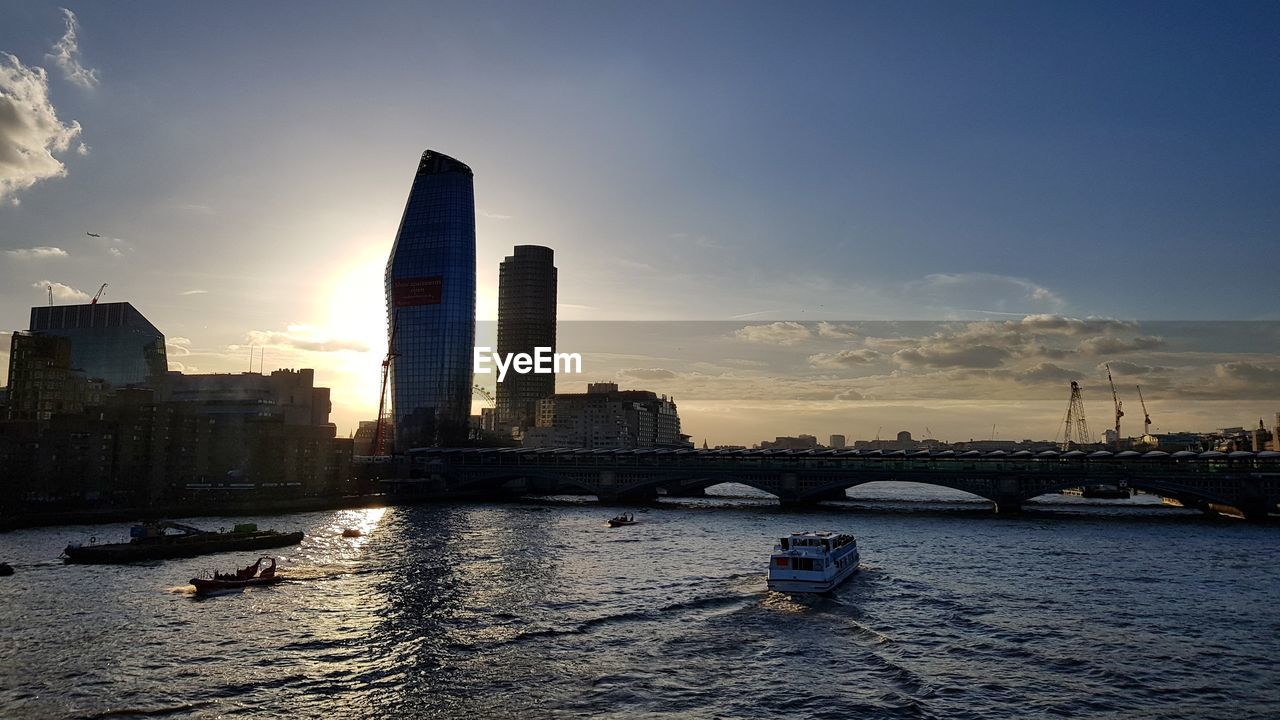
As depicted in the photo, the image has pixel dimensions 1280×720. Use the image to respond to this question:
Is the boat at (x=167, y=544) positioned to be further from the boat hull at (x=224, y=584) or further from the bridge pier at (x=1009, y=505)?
the bridge pier at (x=1009, y=505)

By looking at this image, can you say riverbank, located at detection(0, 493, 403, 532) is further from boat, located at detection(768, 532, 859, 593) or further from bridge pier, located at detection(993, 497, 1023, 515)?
bridge pier, located at detection(993, 497, 1023, 515)

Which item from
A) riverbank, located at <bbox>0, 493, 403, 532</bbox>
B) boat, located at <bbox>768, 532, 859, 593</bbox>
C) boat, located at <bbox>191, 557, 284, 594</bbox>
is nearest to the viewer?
boat, located at <bbox>768, 532, 859, 593</bbox>

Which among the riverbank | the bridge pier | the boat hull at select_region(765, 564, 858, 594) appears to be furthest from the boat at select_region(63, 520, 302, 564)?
the bridge pier

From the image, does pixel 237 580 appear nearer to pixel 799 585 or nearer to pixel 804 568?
pixel 799 585

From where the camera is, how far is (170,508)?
16150cm

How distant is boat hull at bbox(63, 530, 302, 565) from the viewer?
10306 centimetres

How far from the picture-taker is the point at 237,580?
287 ft

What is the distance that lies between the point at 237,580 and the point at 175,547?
3145 centimetres

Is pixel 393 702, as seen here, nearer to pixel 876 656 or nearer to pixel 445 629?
pixel 445 629

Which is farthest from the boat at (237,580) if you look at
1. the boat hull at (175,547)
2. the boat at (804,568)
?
the boat at (804,568)

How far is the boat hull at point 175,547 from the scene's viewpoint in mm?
103062

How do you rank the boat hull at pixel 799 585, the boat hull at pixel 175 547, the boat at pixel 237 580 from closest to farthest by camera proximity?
the boat hull at pixel 799 585 < the boat at pixel 237 580 < the boat hull at pixel 175 547

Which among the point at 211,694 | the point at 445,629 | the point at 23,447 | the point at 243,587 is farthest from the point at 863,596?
the point at 23,447

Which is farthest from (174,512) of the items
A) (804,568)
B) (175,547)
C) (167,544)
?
(804,568)
